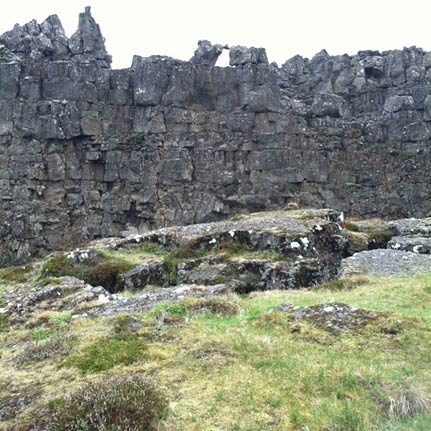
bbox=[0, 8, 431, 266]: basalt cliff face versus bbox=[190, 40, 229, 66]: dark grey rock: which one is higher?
bbox=[190, 40, 229, 66]: dark grey rock

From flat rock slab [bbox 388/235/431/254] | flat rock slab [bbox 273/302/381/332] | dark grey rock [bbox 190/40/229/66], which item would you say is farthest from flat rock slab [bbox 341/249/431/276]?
dark grey rock [bbox 190/40/229/66]

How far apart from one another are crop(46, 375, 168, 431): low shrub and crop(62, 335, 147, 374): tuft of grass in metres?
1.86

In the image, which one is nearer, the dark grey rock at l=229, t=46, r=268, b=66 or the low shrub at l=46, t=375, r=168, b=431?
the low shrub at l=46, t=375, r=168, b=431

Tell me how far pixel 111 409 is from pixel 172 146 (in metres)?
50.1

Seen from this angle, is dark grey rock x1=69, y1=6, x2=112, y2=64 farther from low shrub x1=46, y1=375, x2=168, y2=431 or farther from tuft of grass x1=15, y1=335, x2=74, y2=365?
low shrub x1=46, y1=375, x2=168, y2=431

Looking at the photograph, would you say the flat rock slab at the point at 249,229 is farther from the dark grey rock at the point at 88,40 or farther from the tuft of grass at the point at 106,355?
the dark grey rock at the point at 88,40

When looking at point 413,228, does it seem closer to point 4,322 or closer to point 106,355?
point 4,322

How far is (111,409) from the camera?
9062 millimetres

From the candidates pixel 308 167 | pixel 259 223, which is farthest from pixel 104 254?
pixel 308 167

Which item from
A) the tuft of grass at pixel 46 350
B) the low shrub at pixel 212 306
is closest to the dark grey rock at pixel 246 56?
the low shrub at pixel 212 306

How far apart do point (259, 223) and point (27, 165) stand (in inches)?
1365

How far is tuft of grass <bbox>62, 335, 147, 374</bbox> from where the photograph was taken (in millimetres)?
11758

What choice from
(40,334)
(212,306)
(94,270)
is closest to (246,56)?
(94,270)

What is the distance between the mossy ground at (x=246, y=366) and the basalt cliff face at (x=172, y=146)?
41.6 m
